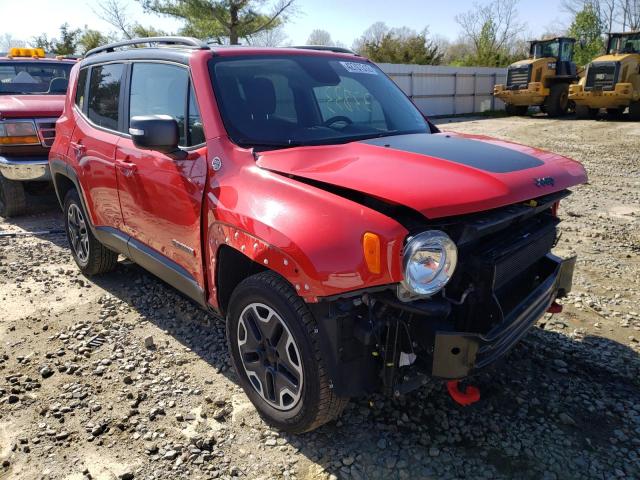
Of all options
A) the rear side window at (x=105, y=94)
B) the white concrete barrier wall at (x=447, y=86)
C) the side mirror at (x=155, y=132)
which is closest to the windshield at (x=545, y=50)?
the white concrete barrier wall at (x=447, y=86)

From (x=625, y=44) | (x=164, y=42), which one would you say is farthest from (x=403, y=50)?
(x=164, y=42)

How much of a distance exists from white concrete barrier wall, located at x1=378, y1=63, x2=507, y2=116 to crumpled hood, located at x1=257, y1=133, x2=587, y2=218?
2098 cm

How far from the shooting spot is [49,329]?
13.0 ft

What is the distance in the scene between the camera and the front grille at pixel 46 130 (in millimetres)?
6473

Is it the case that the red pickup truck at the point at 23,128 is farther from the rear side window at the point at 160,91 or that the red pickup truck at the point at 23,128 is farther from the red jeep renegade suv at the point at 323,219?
the rear side window at the point at 160,91

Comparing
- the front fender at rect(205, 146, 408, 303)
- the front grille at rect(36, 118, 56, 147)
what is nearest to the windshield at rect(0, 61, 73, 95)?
the front grille at rect(36, 118, 56, 147)

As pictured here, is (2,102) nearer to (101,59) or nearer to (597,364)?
(101,59)

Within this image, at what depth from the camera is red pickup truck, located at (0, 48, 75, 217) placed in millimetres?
6352

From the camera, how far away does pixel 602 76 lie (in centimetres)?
1906

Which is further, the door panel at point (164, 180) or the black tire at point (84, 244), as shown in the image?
the black tire at point (84, 244)

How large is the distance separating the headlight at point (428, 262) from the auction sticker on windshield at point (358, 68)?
2011 millimetres

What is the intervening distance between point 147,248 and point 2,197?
4.67 m

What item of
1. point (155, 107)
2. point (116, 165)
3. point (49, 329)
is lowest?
point (49, 329)

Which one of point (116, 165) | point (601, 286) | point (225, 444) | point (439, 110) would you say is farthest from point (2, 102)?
point (439, 110)
